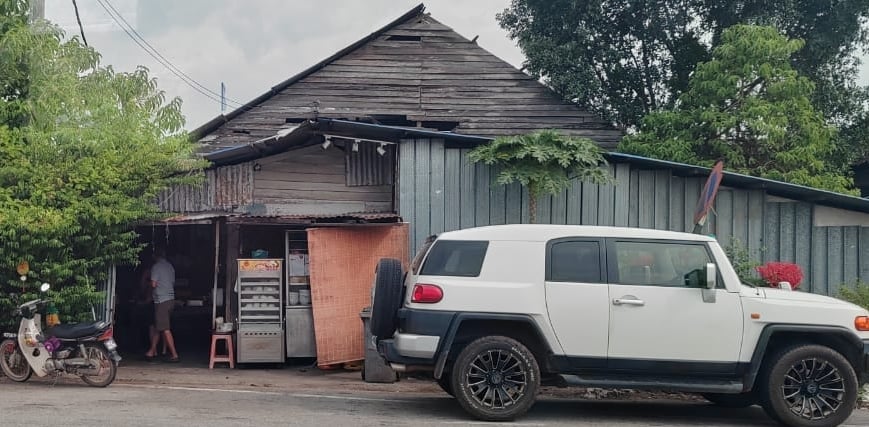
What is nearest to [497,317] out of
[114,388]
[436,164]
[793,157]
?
[436,164]

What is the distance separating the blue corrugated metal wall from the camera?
465 inches

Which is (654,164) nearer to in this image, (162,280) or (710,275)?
(710,275)

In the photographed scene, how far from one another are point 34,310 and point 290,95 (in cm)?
1018

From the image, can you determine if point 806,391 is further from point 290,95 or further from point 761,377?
point 290,95

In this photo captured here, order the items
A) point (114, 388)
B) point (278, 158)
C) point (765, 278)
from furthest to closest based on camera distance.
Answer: point (278, 158) → point (765, 278) → point (114, 388)

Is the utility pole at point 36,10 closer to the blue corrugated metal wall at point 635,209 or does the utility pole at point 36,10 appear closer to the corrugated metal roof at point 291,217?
the corrugated metal roof at point 291,217

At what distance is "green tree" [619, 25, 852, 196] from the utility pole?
35.9 ft

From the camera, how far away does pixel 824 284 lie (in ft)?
38.9

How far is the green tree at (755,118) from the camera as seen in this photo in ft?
49.9

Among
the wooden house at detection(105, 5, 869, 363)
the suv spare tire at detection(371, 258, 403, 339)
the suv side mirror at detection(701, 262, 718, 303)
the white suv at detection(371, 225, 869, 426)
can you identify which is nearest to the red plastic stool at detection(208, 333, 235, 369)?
the wooden house at detection(105, 5, 869, 363)

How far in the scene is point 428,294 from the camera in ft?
26.1

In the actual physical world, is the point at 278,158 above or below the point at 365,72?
below

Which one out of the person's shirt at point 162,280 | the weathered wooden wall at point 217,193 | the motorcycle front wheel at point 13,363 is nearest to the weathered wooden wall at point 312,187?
the weathered wooden wall at point 217,193

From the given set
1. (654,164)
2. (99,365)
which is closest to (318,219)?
(99,365)
